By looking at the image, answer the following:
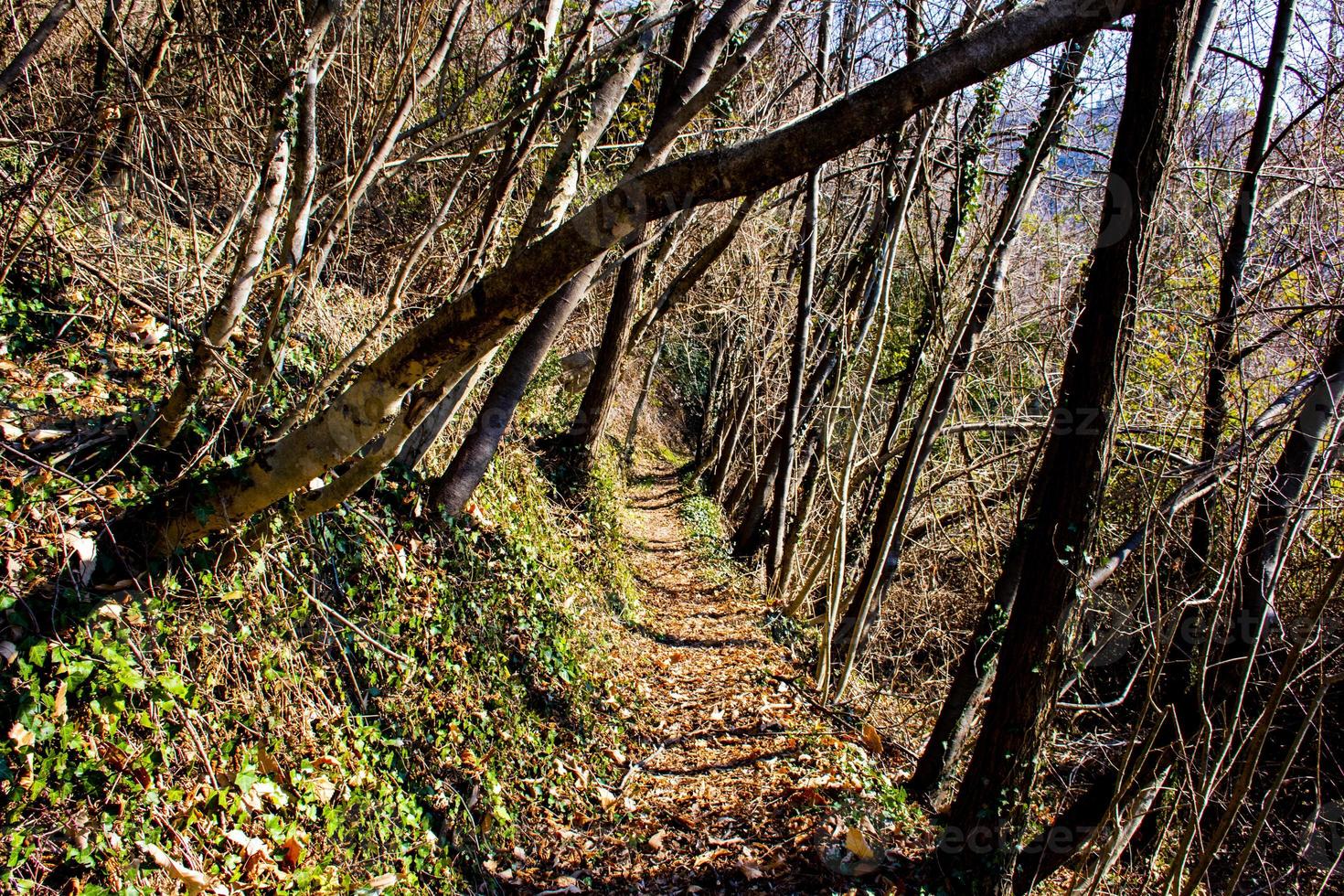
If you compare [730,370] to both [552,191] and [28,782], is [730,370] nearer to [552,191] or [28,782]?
[552,191]

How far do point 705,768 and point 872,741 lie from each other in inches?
75.9

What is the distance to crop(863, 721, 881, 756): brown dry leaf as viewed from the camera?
22.4 ft

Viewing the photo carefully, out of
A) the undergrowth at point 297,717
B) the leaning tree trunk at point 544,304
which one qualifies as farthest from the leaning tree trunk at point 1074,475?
the leaning tree trunk at point 544,304

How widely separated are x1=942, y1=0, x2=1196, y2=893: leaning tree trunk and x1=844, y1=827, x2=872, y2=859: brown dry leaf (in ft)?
1.55

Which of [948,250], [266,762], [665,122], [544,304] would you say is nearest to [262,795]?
[266,762]

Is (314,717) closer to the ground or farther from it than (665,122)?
closer to the ground

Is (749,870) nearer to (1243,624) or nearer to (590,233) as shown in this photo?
(1243,624)

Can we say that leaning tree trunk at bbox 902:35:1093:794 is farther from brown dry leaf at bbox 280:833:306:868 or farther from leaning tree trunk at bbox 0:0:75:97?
leaning tree trunk at bbox 0:0:75:97

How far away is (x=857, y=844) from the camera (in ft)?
15.8

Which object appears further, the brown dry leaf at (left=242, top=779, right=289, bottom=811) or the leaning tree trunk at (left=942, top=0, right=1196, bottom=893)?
the leaning tree trunk at (left=942, top=0, right=1196, bottom=893)

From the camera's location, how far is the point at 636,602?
8992mm

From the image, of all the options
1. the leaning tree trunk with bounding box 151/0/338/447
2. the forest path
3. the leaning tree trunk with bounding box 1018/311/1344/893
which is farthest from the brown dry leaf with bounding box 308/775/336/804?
the leaning tree trunk with bounding box 1018/311/1344/893

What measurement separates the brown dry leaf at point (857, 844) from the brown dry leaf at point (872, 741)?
1.95 meters

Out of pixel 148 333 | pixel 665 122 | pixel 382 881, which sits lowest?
pixel 382 881
